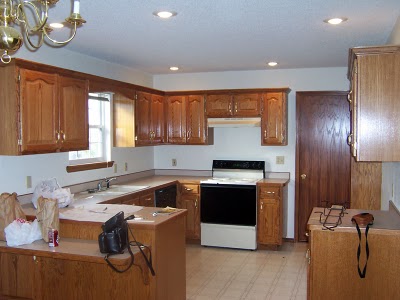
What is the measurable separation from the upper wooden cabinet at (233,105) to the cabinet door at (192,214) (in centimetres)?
117

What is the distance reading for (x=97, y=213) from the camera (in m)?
3.52

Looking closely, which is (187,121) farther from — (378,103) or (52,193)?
(378,103)

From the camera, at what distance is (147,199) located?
5012 millimetres

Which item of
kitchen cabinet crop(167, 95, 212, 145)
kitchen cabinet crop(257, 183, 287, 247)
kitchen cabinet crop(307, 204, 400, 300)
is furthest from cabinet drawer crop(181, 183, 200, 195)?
kitchen cabinet crop(307, 204, 400, 300)

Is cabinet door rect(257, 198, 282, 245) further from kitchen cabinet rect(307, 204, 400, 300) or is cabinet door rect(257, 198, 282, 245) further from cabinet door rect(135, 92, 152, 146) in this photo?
kitchen cabinet rect(307, 204, 400, 300)

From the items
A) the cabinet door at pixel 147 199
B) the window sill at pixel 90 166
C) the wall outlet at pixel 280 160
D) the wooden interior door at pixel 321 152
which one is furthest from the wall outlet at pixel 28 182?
the wooden interior door at pixel 321 152

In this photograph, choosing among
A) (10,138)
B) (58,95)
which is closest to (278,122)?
(58,95)

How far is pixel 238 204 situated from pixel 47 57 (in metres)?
2.85

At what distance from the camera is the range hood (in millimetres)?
5801

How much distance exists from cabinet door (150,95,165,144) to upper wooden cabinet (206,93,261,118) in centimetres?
65

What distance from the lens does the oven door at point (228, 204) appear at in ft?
17.9

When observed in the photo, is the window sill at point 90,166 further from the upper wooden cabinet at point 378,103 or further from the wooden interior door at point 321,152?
the upper wooden cabinet at point 378,103

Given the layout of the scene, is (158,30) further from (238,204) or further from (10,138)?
(238,204)

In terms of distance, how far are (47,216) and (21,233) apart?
20 cm
